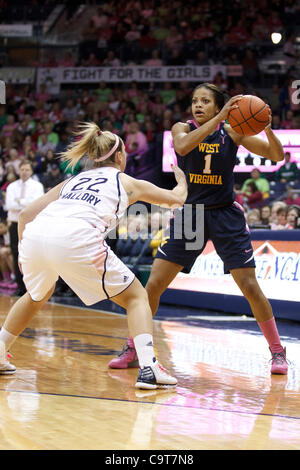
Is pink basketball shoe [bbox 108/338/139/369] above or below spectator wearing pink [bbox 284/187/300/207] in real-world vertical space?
below

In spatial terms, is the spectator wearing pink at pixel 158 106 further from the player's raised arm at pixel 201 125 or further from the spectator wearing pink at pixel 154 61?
the player's raised arm at pixel 201 125

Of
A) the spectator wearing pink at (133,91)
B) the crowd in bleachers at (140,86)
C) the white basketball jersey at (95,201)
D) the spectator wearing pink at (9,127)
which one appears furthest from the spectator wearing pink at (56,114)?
the white basketball jersey at (95,201)

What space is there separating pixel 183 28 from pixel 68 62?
10.8 feet

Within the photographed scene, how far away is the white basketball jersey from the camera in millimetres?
3998

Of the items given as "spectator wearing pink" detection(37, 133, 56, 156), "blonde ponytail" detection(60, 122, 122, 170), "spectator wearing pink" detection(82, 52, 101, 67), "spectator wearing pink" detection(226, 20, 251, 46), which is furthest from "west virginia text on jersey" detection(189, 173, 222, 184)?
"spectator wearing pink" detection(82, 52, 101, 67)

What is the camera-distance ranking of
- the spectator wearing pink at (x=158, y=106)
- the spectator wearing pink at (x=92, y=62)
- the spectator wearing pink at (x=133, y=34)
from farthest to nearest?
the spectator wearing pink at (x=133, y=34)
the spectator wearing pink at (x=92, y=62)
the spectator wearing pink at (x=158, y=106)

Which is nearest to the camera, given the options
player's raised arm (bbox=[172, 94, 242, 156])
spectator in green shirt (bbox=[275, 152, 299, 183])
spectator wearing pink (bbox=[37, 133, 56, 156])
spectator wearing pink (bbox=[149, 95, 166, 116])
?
player's raised arm (bbox=[172, 94, 242, 156])

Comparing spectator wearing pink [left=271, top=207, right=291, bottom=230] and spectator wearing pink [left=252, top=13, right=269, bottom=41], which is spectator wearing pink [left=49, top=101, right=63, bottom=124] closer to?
spectator wearing pink [left=252, top=13, right=269, bottom=41]

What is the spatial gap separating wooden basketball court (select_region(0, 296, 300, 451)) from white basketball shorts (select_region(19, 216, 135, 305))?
60 cm

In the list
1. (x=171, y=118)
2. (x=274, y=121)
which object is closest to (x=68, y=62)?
(x=171, y=118)

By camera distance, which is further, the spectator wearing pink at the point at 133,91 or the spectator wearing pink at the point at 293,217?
the spectator wearing pink at the point at 133,91

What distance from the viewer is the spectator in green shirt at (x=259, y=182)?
41.8ft

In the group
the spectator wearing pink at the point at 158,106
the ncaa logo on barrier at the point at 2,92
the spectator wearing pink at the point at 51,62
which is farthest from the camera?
the spectator wearing pink at the point at 51,62

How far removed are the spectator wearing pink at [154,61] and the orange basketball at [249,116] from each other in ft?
46.7
